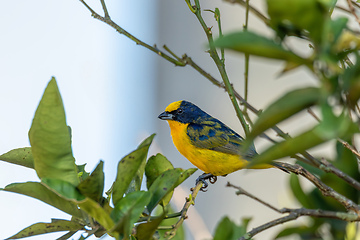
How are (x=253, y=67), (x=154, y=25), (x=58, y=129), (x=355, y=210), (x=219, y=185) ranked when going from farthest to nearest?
(x=154, y=25)
(x=219, y=185)
(x=253, y=67)
(x=355, y=210)
(x=58, y=129)

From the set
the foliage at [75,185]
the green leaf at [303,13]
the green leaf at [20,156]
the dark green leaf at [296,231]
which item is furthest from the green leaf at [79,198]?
the dark green leaf at [296,231]

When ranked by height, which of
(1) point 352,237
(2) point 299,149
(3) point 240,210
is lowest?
(3) point 240,210

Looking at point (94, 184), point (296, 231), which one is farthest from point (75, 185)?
point (296, 231)

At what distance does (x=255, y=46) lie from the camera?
→ 0.97ft

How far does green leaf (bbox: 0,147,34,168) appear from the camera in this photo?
545 millimetres

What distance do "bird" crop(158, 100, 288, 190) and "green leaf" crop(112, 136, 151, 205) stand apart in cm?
75

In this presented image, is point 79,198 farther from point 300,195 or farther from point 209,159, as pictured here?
point 209,159

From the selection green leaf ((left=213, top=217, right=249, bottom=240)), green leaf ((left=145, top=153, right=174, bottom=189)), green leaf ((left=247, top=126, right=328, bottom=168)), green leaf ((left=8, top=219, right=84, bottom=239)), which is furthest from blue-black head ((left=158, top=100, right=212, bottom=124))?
green leaf ((left=247, top=126, right=328, bottom=168))

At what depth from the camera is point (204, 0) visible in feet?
8.07

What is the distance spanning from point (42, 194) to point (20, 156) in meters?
0.10

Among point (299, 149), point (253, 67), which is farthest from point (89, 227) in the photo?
point (253, 67)

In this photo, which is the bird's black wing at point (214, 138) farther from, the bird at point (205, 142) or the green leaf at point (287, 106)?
the green leaf at point (287, 106)

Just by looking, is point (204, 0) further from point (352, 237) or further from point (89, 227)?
point (89, 227)

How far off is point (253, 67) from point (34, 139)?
1.99 meters
